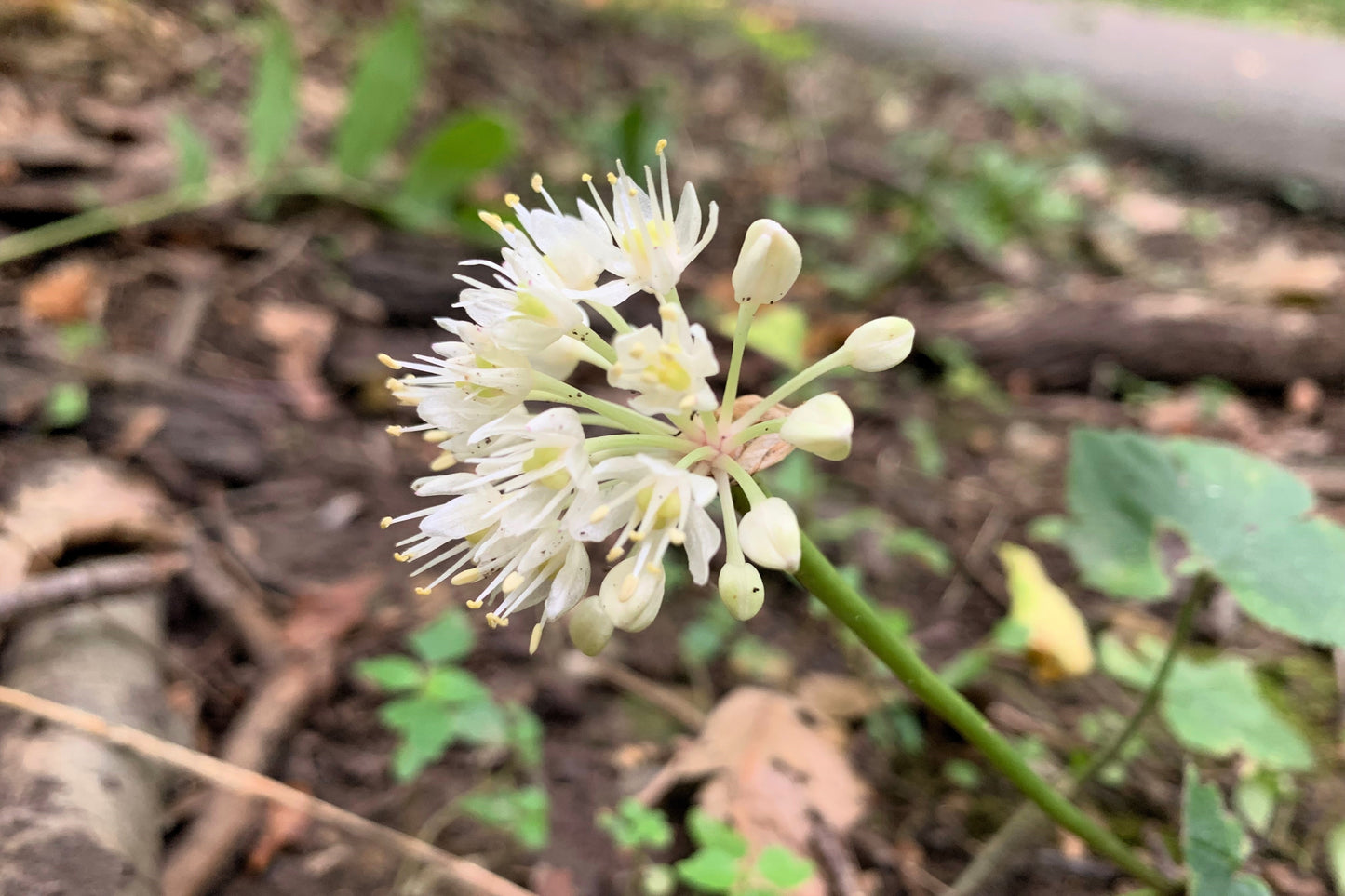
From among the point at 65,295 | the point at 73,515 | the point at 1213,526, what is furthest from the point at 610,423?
the point at 65,295

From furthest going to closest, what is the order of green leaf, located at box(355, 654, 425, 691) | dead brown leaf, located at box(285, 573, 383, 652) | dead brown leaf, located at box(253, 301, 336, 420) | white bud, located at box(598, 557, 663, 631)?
dead brown leaf, located at box(253, 301, 336, 420), dead brown leaf, located at box(285, 573, 383, 652), green leaf, located at box(355, 654, 425, 691), white bud, located at box(598, 557, 663, 631)

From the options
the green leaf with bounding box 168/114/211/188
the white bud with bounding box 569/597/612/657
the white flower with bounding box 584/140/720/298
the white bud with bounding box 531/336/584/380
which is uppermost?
the white flower with bounding box 584/140/720/298

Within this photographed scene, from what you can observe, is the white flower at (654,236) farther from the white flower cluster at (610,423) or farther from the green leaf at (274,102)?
the green leaf at (274,102)

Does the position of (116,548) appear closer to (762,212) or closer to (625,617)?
(625,617)

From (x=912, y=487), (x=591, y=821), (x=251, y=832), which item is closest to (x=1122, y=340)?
(x=912, y=487)

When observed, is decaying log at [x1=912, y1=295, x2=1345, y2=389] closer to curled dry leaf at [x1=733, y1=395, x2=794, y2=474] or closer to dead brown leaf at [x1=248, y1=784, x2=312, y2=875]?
curled dry leaf at [x1=733, y1=395, x2=794, y2=474]

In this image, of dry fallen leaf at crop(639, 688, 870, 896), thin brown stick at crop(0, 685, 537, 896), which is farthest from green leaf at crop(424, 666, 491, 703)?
dry fallen leaf at crop(639, 688, 870, 896)

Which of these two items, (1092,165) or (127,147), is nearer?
(127,147)

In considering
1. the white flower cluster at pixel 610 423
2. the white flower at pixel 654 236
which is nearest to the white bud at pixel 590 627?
the white flower cluster at pixel 610 423
